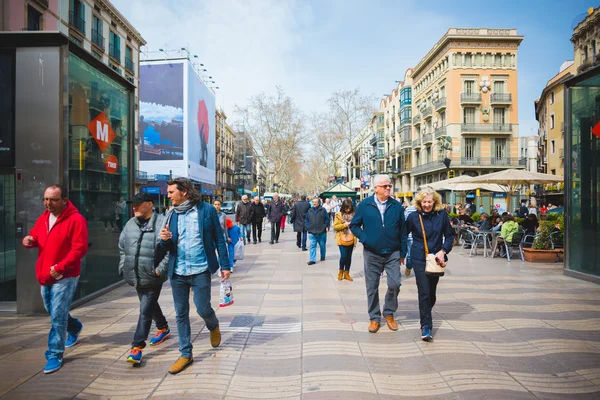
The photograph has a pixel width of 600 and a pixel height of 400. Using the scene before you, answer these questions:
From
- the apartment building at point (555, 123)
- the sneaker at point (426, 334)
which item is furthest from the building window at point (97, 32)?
the apartment building at point (555, 123)

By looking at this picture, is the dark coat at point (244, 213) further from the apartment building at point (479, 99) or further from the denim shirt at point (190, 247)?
the apartment building at point (479, 99)

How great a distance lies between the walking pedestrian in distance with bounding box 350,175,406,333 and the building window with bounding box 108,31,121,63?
1402 inches

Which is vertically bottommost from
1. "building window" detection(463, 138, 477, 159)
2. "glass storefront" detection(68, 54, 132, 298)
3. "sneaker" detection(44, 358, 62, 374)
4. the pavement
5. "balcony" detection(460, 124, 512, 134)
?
the pavement

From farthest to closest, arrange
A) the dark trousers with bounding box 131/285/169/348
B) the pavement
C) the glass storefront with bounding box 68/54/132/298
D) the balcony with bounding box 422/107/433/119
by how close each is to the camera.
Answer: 1. the balcony with bounding box 422/107/433/119
2. the glass storefront with bounding box 68/54/132/298
3. the dark trousers with bounding box 131/285/169/348
4. the pavement

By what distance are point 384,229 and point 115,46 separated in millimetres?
36940

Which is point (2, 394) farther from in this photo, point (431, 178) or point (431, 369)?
point (431, 178)

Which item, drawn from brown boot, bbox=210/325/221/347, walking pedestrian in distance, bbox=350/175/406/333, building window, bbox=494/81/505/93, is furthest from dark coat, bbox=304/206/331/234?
building window, bbox=494/81/505/93

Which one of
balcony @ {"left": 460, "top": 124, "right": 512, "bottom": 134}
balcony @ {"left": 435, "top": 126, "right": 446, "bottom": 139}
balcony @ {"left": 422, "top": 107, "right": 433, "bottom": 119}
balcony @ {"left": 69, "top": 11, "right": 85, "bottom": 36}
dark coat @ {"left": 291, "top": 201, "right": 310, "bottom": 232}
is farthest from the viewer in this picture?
balcony @ {"left": 422, "top": 107, "right": 433, "bottom": 119}

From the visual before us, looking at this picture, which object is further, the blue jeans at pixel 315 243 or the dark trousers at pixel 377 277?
the blue jeans at pixel 315 243

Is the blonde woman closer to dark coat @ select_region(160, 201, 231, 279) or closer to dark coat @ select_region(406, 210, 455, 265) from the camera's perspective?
dark coat @ select_region(406, 210, 455, 265)

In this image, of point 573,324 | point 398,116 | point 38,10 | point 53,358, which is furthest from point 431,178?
point 53,358

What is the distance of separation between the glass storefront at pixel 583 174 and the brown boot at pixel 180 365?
7.71m

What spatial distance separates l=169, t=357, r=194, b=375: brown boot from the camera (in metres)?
3.62

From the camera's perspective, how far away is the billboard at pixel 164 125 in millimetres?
37969
